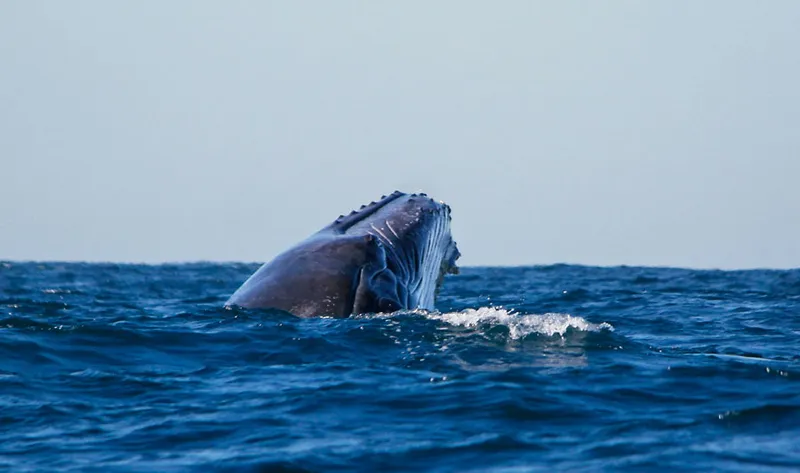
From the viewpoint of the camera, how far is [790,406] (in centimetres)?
909

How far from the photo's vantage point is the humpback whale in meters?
12.9

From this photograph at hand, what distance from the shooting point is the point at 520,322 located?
1259cm

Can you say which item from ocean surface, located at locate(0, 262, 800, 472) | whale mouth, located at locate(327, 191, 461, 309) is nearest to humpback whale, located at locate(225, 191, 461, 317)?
whale mouth, located at locate(327, 191, 461, 309)

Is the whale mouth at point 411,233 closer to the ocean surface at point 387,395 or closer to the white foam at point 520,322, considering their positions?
the white foam at point 520,322

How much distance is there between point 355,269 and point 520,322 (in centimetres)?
212

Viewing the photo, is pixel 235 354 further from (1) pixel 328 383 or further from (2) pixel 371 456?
(2) pixel 371 456

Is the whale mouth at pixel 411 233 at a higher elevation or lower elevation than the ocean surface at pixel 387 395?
higher

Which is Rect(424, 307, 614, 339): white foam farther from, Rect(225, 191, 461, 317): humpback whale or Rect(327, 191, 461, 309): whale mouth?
Rect(327, 191, 461, 309): whale mouth

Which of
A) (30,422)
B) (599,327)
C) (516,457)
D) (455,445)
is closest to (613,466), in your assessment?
(516,457)

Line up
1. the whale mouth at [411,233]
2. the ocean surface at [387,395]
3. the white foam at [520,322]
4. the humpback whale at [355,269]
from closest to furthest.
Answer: the ocean surface at [387,395] < the white foam at [520,322] < the humpback whale at [355,269] < the whale mouth at [411,233]

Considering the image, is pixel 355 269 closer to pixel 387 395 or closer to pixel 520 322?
pixel 520 322

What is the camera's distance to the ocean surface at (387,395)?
7730 millimetres

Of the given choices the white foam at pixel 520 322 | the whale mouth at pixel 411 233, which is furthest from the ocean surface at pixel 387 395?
the whale mouth at pixel 411 233

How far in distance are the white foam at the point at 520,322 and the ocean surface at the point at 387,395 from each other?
1.6 inches
